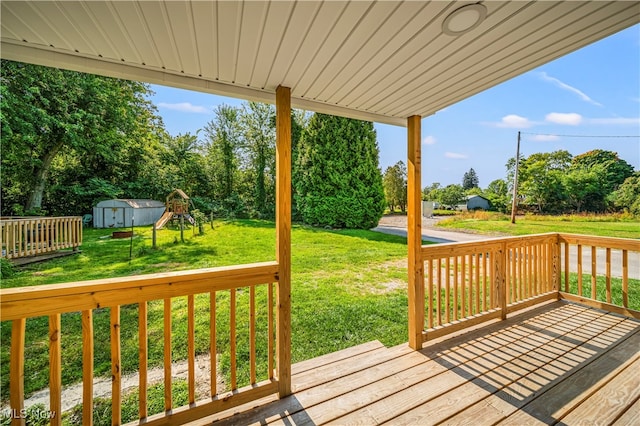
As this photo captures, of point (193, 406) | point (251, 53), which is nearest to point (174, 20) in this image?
point (251, 53)

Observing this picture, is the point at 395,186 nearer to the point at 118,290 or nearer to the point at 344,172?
the point at 344,172

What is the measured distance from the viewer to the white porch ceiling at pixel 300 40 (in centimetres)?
105

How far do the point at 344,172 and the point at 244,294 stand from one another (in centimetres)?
724

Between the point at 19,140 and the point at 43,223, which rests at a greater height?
the point at 19,140

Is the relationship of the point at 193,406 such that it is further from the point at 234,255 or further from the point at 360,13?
the point at 234,255

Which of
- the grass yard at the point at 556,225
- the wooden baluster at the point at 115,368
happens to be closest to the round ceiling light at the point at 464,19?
the wooden baluster at the point at 115,368

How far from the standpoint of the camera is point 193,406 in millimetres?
1500

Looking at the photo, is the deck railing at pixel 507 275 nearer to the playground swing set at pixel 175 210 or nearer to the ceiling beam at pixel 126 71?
the ceiling beam at pixel 126 71

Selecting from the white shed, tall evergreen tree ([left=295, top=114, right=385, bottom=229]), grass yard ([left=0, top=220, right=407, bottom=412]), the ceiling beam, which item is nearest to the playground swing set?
grass yard ([left=0, top=220, right=407, bottom=412])

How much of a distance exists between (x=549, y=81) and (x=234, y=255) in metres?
13.8

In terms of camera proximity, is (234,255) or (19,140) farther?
(19,140)

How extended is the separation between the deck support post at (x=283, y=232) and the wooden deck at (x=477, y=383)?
10.3 inches

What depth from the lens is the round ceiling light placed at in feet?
3.46

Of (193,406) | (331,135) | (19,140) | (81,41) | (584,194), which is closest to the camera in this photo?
(81,41)
